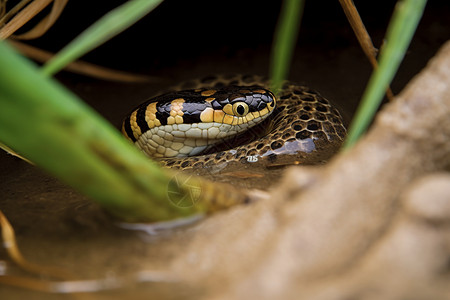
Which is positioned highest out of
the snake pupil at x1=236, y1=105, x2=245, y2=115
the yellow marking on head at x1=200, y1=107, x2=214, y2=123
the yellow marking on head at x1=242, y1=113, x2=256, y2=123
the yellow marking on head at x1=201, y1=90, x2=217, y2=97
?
the yellow marking on head at x1=201, y1=90, x2=217, y2=97

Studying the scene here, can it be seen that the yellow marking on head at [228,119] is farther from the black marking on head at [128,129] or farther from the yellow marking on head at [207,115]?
the black marking on head at [128,129]

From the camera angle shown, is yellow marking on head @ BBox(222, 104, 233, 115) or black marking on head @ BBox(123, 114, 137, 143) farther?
black marking on head @ BBox(123, 114, 137, 143)

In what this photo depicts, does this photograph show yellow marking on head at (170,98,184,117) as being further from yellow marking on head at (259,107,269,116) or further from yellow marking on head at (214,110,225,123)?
yellow marking on head at (259,107,269,116)

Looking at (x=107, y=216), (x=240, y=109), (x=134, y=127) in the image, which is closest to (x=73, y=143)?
(x=107, y=216)

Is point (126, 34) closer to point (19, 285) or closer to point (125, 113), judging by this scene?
point (125, 113)

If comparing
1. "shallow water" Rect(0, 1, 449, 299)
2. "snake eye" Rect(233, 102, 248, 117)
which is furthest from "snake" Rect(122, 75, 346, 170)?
"shallow water" Rect(0, 1, 449, 299)

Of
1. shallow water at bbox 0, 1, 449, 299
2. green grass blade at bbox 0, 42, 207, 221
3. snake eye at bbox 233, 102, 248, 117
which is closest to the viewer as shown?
green grass blade at bbox 0, 42, 207, 221

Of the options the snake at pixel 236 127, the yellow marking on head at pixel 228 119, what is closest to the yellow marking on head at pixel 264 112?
the snake at pixel 236 127

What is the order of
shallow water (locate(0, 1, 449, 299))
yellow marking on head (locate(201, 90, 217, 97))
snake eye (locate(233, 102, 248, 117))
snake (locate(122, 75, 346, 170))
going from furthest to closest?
yellow marking on head (locate(201, 90, 217, 97)) < snake eye (locate(233, 102, 248, 117)) < snake (locate(122, 75, 346, 170)) < shallow water (locate(0, 1, 449, 299))
